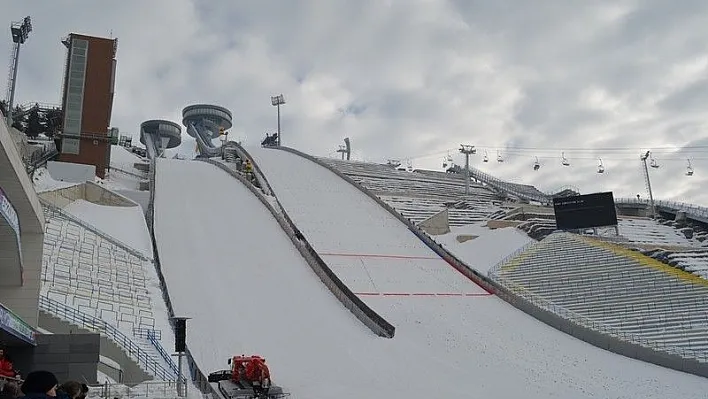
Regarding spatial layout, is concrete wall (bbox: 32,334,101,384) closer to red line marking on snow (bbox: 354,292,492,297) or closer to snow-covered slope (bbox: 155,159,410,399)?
snow-covered slope (bbox: 155,159,410,399)

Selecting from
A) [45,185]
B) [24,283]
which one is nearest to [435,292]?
[24,283]

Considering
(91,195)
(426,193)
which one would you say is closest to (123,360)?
(91,195)

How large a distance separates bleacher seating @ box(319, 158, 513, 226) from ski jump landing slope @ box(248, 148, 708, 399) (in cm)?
929

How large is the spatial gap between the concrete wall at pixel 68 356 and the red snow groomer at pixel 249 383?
2465mm

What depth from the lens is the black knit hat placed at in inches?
143

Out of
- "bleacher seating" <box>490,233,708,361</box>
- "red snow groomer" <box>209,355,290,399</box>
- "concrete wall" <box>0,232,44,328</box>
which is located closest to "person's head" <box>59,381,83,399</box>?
"red snow groomer" <box>209,355,290,399</box>

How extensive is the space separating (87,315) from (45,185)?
19884 millimetres

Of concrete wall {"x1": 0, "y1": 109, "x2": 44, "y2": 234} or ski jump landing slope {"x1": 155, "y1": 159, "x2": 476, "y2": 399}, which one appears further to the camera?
ski jump landing slope {"x1": 155, "y1": 159, "x2": 476, "y2": 399}

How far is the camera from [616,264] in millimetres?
23625

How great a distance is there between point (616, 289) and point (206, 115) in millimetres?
75497

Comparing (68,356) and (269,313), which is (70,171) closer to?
(269,313)

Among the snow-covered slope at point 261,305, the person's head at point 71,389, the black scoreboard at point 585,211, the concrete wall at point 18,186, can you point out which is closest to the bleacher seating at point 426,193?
the black scoreboard at point 585,211

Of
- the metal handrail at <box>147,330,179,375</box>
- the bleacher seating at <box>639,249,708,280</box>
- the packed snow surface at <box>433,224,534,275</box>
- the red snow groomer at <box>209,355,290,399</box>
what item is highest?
the packed snow surface at <box>433,224,534,275</box>

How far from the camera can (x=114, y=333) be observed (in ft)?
44.6
